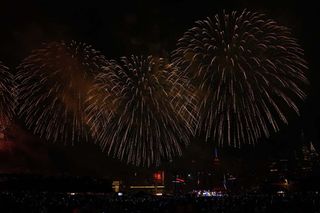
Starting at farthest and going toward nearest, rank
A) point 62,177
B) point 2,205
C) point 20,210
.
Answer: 1. point 62,177
2. point 2,205
3. point 20,210

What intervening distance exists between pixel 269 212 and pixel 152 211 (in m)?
9.88

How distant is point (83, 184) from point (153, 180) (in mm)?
80268

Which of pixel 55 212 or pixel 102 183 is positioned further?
pixel 102 183

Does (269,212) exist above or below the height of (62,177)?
below

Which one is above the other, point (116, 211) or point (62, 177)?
point (62, 177)

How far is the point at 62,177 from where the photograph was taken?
104562mm

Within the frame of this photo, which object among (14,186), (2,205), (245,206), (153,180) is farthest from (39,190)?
(153,180)

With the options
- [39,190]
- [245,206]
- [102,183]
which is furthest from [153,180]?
[245,206]

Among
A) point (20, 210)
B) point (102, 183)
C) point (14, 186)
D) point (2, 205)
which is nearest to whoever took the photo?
point (20, 210)

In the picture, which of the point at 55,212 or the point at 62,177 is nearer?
the point at 55,212

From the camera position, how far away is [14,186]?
92000mm

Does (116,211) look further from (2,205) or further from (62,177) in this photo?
(62,177)

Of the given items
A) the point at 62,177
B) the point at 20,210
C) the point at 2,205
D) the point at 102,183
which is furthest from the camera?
the point at 102,183

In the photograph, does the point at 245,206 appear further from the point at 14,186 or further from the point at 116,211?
the point at 14,186
